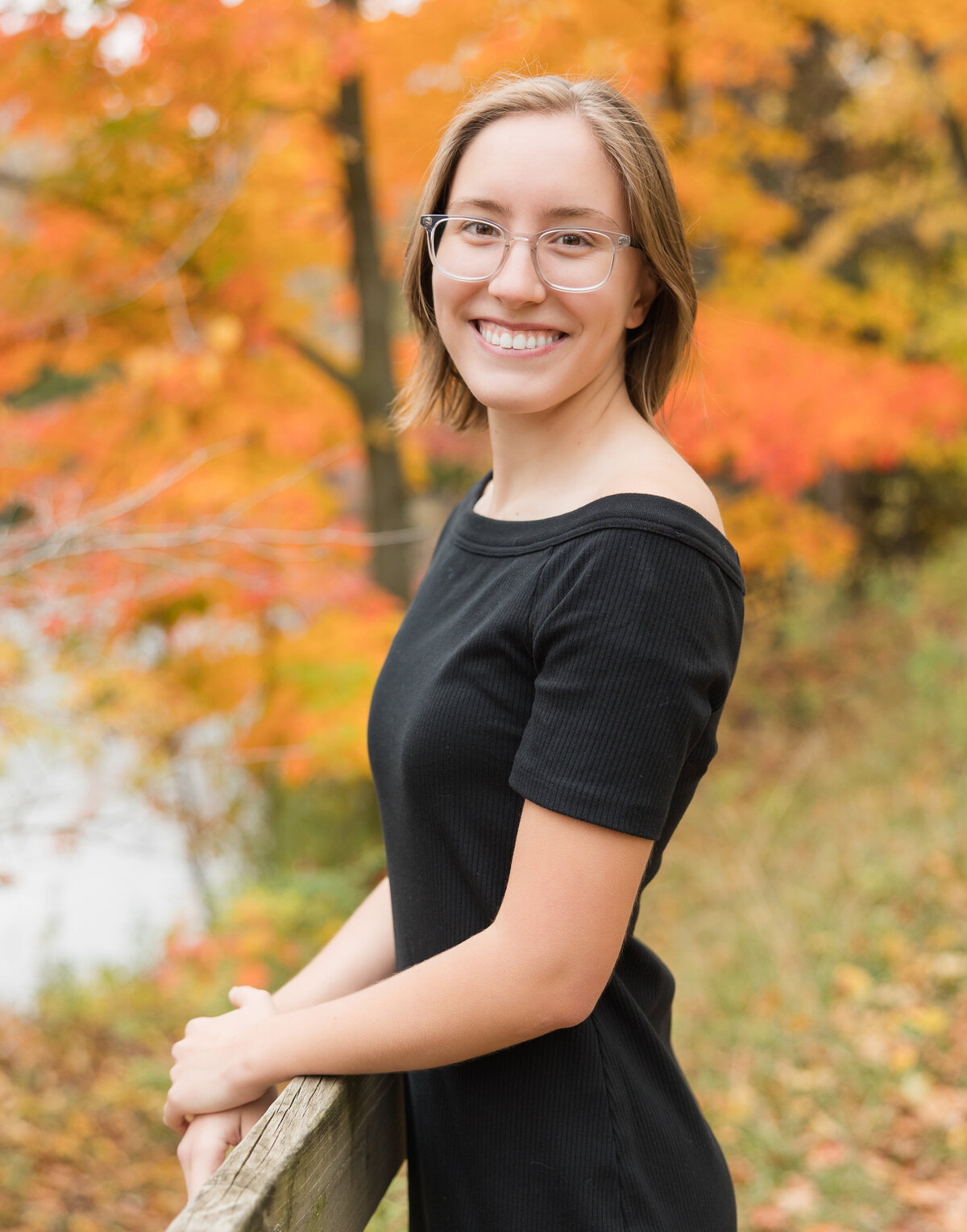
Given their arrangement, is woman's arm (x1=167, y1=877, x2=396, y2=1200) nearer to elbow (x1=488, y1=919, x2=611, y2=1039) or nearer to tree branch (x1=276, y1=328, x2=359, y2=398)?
elbow (x1=488, y1=919, x2=611, y2=1039)

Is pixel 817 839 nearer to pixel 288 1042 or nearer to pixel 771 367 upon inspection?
pixel 771 367

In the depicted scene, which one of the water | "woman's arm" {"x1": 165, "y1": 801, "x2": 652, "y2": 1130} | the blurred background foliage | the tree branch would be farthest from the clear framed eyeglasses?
the tree branch

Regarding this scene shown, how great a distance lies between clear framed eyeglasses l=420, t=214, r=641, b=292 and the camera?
3.96 ft

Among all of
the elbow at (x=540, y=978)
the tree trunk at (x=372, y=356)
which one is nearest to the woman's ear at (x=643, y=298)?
the elbow at (x=540, y=978)

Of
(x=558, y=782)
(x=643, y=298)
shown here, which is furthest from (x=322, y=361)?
(x=558, y=782)

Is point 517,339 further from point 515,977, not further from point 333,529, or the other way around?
point 333,529

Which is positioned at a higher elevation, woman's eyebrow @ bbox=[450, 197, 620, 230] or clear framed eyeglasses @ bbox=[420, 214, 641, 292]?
woman's eyebrow @ bbox=[450, 197, 620, 230]

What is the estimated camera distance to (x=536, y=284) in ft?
3.98

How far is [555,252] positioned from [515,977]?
780mm

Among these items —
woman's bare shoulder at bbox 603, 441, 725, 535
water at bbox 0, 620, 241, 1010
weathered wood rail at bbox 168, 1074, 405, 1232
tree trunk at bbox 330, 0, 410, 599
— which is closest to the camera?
weathered wood rail at bbox 168, 1074, 405, 1232

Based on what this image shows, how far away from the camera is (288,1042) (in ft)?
3.66

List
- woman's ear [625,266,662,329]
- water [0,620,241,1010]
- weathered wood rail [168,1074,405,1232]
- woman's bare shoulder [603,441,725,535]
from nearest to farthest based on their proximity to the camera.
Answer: weathered wood rail [168,1074,405,1232], woman's bare shoulder [603,441,725,535], woman's ear [625,266,662,329], water [0,620,241,1010]

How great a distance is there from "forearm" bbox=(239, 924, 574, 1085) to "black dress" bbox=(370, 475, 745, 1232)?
135 millimetres

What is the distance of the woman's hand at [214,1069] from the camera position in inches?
45.3
